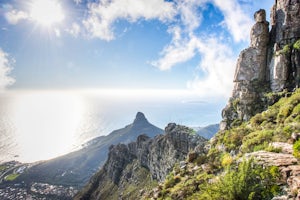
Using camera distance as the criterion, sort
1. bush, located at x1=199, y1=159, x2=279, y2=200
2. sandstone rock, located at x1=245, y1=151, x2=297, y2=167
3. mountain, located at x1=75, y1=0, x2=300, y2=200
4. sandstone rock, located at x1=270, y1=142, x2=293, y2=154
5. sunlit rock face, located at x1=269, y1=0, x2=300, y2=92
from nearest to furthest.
→ bush, located at x1=199, y1=159, x2=279, y2=200 < mountain, located at x1=75, y1=0, x2=300, y2=200 < sandstone rock, located at x1=245, y1=151, x2=297, y2=167 < sandstone rock, located at x1=270, y1=142, x2=293, y2=154 < sunlit rock face, located at x1=269, y1=0, x2=300, y2=92

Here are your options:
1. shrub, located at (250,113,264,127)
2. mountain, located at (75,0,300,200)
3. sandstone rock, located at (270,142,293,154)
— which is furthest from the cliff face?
sandstone rock, located at (270,142,293,154)

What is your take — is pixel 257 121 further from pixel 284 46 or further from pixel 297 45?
pixel 284 46

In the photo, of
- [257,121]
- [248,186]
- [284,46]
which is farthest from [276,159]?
[284,46]

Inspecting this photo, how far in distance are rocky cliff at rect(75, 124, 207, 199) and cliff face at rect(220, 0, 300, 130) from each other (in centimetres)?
1817

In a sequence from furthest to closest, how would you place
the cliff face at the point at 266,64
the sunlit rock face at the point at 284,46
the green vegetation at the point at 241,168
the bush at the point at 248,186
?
1. the cliff face at the point at 266,64
2. the sunlit rock face at the point at 284,46
3. the green vegetation at the point at 241,168
4. the bush at the point at 248,186

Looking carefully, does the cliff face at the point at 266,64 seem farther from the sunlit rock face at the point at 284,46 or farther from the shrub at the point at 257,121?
the shrub at the point at 257,121

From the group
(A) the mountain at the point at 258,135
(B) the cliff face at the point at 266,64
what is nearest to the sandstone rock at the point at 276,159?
(A) the mountain at the point at 258,135

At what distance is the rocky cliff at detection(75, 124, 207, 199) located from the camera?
67.9 meters

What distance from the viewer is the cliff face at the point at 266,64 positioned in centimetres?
2756

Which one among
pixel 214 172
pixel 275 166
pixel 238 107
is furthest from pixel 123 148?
pixel 275 166

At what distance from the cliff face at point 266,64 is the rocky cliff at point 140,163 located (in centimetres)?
1817

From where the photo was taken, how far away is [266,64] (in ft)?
102

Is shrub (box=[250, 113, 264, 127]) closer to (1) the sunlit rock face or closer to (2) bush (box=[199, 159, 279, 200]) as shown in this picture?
(1) the sunlit rock face

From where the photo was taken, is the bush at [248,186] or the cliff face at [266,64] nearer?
the bush at [248,186]
